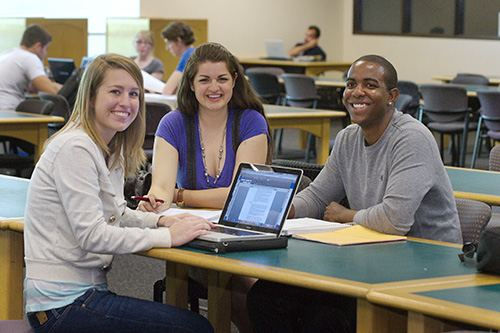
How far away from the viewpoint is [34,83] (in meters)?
6.36

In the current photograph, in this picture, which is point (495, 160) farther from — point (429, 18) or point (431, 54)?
point (429, 18)

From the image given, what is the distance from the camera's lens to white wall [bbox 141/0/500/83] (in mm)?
11797

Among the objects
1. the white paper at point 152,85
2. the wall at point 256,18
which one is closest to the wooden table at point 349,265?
the white paper at point 152,85

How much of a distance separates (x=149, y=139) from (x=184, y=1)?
718 cm

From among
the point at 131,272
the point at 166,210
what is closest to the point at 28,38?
the point at 131,272

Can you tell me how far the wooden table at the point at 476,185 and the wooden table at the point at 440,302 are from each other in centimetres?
104

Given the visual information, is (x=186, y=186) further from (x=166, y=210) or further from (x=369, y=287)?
(x=369, y=287)

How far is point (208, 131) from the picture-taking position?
9.53 ft

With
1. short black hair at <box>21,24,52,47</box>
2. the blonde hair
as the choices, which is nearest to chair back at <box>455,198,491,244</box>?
the blonde hair

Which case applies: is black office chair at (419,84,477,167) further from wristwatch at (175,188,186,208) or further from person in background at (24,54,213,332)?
person in background at (24,54,213,332)

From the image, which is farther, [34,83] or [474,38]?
[474,38]

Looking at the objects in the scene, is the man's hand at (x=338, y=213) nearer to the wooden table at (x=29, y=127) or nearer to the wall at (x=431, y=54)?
the wooden table at (x=29, y=127)

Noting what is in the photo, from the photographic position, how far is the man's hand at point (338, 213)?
7.98 ft

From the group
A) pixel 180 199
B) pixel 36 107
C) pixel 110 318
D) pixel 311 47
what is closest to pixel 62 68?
pixel 36 107
